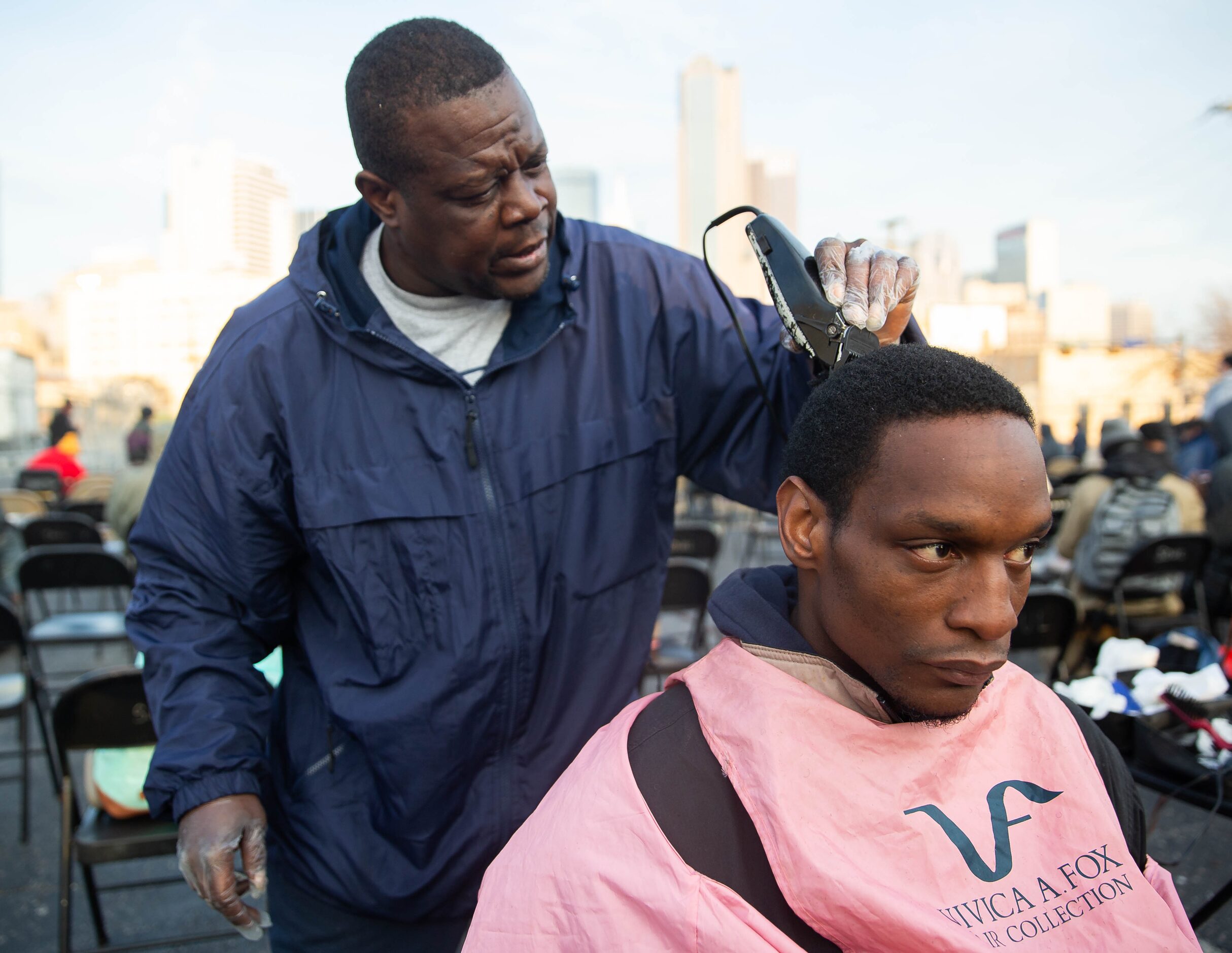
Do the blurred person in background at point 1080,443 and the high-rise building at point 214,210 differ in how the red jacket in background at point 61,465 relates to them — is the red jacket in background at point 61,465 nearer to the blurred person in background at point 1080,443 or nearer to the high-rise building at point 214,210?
the blurred person in background at point 1080,443

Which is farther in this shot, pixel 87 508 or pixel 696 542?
pixel 87 508

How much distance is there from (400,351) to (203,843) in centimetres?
91

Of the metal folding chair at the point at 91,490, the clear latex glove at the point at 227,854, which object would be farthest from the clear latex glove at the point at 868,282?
the metal folding chair at the point at 91,490

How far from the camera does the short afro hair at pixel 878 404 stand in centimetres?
117

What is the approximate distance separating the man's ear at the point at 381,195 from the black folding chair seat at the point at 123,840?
1.82 metres

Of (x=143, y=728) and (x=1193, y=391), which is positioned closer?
(x=143, y=728)

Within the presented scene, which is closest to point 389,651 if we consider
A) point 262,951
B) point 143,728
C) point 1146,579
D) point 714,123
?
point 143,728

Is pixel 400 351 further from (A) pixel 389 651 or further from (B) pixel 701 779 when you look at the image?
(B) pixel 701 779

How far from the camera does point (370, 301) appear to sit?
1.72 metres

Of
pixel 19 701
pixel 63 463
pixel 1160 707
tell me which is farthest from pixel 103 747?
pixel 63 463

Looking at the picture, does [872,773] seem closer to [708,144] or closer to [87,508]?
[87,508]

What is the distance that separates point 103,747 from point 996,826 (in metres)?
2.58

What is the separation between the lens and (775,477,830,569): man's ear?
1.24 metres

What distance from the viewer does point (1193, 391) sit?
38.5m
